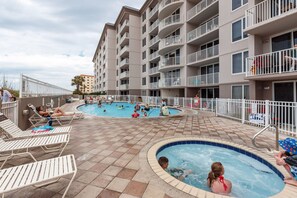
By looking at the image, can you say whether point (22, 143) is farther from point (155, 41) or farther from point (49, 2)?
point (155, 41)

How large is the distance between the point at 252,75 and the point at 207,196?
978 cm

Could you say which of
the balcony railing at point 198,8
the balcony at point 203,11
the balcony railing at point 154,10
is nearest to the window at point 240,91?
the balcony at point 203,11

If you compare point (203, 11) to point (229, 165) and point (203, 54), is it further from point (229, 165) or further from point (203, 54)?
point (229, 165)

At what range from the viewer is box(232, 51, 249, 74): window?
38.4 ft

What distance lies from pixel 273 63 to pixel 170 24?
1395 cm

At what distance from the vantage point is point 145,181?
2.70m

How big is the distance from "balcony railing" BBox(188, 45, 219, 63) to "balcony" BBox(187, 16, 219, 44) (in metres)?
1.40

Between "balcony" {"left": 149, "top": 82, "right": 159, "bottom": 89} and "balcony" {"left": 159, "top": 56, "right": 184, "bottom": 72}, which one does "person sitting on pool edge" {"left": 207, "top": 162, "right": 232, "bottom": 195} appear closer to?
"balcony" {"left": 159, "top": 56, "right": 184, "bottom": 72}

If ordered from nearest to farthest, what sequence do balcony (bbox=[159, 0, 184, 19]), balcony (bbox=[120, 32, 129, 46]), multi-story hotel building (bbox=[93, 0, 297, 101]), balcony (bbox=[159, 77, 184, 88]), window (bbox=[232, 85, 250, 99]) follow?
multi-story hotel building (bbox=[93, 0, 297, 101])
window (bbox=[232, 85, 250, 99])
balcony (bbox=[159, 77, 184, 88])
balcony (bbox=[159, 0, 184, 19])
balcony (bbox=[120, 32, 129, 46])

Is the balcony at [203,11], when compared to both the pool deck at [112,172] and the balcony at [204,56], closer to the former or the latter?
the balcony at [204,56]

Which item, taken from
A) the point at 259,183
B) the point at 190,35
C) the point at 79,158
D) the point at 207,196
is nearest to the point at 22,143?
the point at 79,158

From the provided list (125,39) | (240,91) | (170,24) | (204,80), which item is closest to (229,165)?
(240,91)

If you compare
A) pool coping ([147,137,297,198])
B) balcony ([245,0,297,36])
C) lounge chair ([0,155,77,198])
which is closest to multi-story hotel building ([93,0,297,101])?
balcony ([245,0,297,36])

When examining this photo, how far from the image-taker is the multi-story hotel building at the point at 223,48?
28.7 ft
